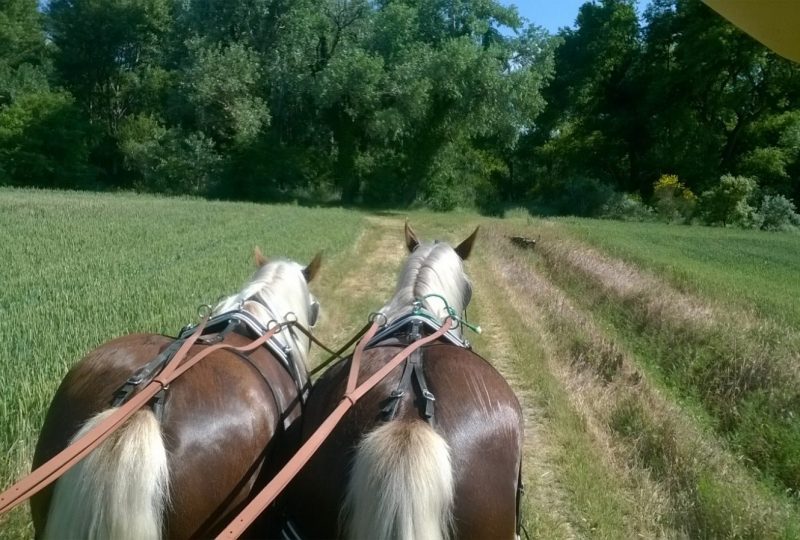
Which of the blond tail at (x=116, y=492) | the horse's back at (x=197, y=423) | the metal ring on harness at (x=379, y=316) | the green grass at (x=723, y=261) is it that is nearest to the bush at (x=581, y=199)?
the green grass at (x=723, y=261)

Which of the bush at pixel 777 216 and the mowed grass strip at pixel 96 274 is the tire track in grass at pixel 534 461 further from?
the bush at pixel 777 216

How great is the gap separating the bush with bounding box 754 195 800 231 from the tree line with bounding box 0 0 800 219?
74.9 inches

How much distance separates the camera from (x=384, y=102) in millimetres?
33156

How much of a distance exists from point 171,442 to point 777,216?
113 ft

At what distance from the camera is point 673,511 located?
189 inches

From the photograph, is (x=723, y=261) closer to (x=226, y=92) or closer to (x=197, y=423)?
(x=197, y=423)

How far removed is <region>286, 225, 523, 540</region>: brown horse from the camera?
2.20 metres

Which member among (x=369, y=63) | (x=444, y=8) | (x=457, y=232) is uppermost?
(x=444, y=8)

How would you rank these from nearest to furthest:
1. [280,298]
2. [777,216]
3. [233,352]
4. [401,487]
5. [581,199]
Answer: [401,487] → [233,352] → [280,298] → [777,216] → [581,199]

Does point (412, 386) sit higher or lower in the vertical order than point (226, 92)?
lower

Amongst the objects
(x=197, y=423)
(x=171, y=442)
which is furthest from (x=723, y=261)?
(x=171, y=442)

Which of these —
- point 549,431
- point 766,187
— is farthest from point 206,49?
point 549,431

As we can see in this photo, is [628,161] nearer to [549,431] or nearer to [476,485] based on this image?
[549,431]

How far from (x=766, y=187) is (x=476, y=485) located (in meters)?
39.8
